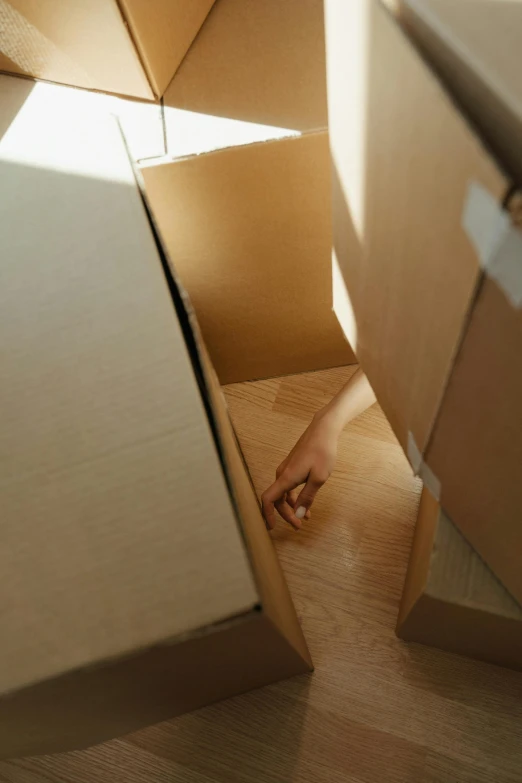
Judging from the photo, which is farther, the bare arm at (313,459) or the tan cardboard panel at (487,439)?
the bare arm at (313,459)

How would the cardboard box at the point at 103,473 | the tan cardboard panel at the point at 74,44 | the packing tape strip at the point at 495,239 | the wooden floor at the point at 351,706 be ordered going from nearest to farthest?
1. the packing tape strip at the point at 495,239
2. the cardboard box at the point at 103,473
3. the tan cardboard panel at the point at 74,44
4. the wooden floor at the point at 351,706

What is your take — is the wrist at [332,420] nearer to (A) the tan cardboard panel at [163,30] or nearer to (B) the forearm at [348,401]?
(B) the forearm at [348,401]

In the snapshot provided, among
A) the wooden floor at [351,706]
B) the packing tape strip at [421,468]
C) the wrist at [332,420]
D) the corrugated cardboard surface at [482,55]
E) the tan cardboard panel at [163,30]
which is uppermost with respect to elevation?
the tan cardboard panel at [163,30]

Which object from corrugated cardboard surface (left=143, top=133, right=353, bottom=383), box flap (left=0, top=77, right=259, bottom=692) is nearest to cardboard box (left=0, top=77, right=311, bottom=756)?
box flap (left=0, top=77, right=259, bottom=692)

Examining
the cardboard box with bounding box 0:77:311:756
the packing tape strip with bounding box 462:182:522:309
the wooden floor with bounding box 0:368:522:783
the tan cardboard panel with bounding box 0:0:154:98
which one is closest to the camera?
the packing tape strip with bounding box 462:182:522:309

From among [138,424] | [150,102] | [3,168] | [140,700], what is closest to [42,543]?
[138,424]

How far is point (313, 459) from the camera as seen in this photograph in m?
0.75

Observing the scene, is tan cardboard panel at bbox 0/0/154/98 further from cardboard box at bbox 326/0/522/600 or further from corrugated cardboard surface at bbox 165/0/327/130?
cardboard box at bbox 326/0/522/600

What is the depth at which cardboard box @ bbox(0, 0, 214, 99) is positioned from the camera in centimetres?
45

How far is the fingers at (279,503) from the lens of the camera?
2.44 ft

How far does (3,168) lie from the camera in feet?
1.51

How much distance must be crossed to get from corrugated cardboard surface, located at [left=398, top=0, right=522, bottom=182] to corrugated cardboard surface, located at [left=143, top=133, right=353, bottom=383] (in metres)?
0.24

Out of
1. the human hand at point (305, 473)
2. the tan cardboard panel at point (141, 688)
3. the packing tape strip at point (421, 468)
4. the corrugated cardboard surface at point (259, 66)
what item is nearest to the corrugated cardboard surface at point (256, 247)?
the corrugated cardboard surface at point (259, 66)

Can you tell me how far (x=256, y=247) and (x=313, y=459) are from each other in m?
0.28
